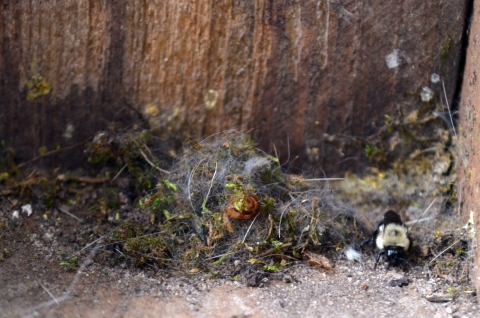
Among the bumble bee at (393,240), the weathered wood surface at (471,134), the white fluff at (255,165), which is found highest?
the weathered wood surface at (471,134)

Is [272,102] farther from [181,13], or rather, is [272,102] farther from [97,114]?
[97,114]

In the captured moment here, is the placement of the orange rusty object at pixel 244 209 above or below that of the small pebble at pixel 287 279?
above

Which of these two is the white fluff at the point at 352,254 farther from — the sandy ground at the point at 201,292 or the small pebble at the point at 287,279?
the small pebble at the point at 287,279

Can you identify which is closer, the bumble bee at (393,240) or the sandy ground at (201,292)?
the sandy ground at (201,292)

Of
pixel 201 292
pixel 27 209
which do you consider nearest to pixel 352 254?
pixel 201 292

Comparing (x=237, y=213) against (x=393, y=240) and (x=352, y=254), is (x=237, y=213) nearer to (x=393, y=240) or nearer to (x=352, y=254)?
(x=352, y=254)

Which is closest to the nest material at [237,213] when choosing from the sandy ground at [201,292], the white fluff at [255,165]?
the white fluff at [255,165]

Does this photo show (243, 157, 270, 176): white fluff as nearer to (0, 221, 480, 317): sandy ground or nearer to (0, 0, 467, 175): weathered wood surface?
(0, 0, 467, 175): weathered wood surface
